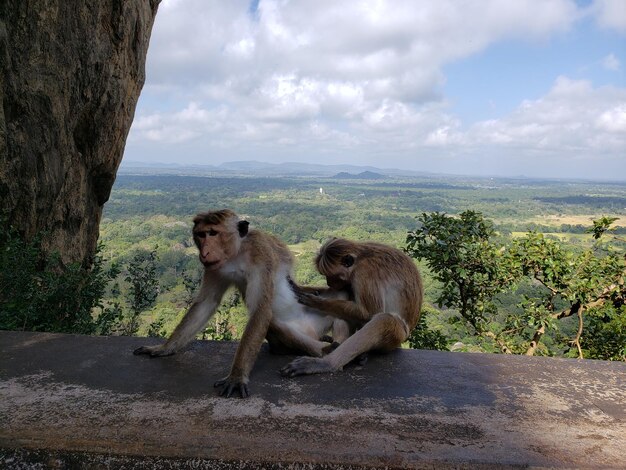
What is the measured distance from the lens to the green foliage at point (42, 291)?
4.75 metres

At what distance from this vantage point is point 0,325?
4.57 metres

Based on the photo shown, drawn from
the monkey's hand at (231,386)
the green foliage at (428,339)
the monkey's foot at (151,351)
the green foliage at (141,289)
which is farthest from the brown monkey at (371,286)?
the green foliage at (141,289)

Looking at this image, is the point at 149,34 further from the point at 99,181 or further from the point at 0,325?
the point at 0,325

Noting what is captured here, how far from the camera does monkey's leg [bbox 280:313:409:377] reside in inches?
114

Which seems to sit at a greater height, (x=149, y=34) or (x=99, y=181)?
(x=149, y=34)

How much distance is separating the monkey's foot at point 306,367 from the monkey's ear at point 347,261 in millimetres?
747

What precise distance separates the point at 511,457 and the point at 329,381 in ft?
3.61

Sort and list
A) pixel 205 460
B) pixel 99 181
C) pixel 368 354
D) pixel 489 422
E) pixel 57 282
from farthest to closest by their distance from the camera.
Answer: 1. pixel 99 181
2. pixel 57 282
3. pixel 368 354
4. pixel 489 422
5. pixel 205 460

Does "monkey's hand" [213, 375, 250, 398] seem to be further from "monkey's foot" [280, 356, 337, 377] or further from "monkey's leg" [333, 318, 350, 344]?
"monkey's leg" [333, 318, 350, 344]

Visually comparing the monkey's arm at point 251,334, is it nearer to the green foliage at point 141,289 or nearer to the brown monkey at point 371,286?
the brown monkey at point 371,286

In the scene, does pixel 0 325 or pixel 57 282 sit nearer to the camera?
pixel 0 325

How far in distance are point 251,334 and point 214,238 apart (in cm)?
67

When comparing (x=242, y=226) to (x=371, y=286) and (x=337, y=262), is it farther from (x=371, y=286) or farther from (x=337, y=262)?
(x=371, y=286)

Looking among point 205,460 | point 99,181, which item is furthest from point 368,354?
point 99,181
